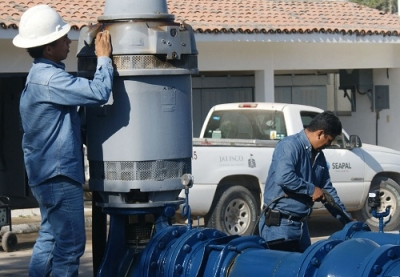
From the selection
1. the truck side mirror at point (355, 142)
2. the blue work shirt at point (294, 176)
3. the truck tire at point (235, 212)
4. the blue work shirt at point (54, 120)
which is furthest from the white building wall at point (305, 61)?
the blue work shirt at point (54, 120)

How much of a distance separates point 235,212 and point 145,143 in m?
7.94

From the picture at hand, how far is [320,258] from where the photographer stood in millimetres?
4176

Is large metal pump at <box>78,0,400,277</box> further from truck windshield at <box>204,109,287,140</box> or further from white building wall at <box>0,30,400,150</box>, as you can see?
white building wall at <box>0,30,400,150</box>

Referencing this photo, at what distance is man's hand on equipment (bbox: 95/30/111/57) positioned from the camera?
5213mm

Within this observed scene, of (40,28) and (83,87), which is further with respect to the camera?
(40,28)

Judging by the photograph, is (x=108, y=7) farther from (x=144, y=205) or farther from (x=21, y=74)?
(x=21, y=74)

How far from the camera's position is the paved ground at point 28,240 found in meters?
10.7

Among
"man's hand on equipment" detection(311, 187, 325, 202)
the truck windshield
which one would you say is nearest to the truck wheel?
the truck windshield

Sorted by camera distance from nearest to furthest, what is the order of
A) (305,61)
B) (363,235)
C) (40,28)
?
(363,235) → (40,28) → (305,61)

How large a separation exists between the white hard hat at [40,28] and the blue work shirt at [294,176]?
208cm

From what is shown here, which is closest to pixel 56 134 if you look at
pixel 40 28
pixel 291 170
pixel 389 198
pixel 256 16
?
pixel 40 28

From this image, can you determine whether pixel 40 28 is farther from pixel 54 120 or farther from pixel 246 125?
pixel 246 125

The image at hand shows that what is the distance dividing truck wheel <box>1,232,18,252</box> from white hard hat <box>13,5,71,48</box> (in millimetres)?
7128

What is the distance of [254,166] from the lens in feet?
43.2
